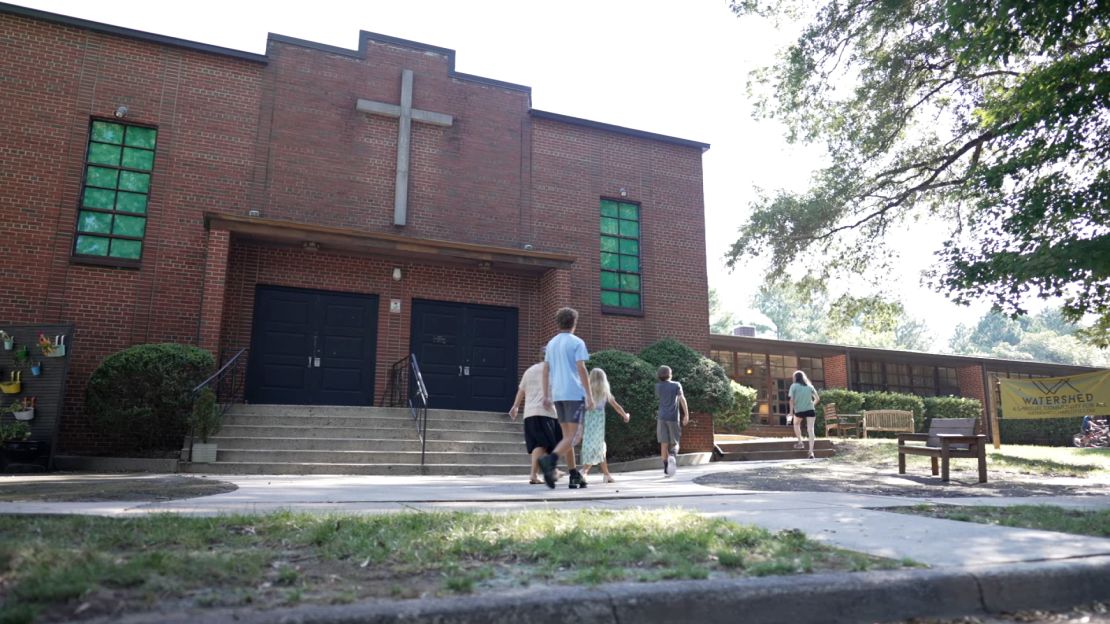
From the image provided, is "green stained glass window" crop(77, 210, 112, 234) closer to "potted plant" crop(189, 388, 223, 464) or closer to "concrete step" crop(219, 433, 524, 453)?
"potted plant" crop(189, 388, 223, 464)

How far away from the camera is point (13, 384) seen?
1026cm

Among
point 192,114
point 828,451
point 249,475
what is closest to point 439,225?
point 192,114

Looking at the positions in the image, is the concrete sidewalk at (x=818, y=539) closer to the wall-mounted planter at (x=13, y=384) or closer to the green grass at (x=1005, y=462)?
the green grass at (x=1005, y=462)

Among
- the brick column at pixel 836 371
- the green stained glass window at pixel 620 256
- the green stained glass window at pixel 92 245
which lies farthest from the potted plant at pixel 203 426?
the brick column at pixel 836 371

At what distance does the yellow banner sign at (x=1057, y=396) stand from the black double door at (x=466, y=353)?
446 inches

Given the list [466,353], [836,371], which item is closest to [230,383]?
[466,353]

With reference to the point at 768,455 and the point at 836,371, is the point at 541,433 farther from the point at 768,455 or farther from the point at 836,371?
the point at 836,371

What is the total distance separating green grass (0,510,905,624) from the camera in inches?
97.9

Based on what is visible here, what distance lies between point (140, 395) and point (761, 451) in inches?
428

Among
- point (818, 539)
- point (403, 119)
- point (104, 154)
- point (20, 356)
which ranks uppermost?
point (403, 119)

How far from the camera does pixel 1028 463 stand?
39.6 feet

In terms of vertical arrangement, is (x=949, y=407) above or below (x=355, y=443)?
above

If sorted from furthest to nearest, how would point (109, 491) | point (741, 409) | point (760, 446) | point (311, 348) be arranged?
point (741, 409) < point (760, 446) < point (311, 348) < point (109, 491)

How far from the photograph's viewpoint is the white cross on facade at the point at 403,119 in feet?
46.1
